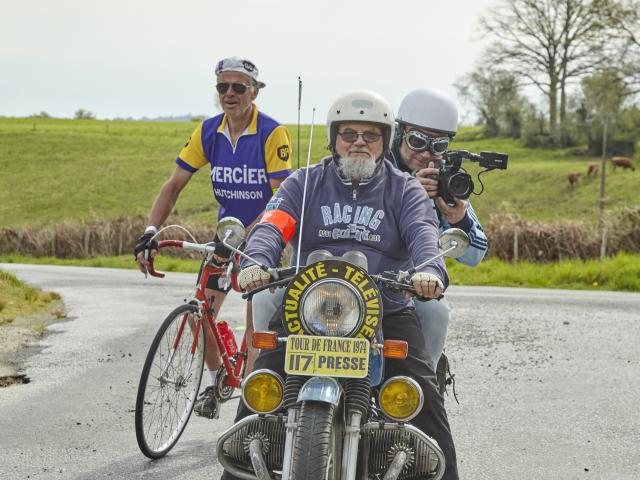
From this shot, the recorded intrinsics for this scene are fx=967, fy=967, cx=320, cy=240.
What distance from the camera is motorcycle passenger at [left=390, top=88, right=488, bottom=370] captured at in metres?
5.13

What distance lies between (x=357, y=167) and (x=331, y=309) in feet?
3.59

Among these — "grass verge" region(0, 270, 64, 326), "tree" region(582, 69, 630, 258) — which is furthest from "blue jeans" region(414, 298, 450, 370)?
"tree" region(582, 69, 630, 258)

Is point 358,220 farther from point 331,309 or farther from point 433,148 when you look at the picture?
point 433,148

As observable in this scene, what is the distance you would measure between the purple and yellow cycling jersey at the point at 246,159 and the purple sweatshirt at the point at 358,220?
157 cm

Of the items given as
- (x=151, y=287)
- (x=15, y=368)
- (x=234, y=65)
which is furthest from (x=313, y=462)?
(x=151, y=287)

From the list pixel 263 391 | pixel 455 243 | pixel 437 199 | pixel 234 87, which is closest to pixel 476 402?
pixel 437 199

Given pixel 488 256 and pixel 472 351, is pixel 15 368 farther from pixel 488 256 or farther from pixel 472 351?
pixel 488 256

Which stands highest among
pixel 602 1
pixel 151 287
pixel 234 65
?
pixel 602 1

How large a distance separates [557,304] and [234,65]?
10.0 meters

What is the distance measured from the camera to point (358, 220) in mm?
4281

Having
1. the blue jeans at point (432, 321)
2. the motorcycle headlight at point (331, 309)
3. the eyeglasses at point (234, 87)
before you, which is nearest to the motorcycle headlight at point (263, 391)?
the motorcycle headlight at point (331, 309)

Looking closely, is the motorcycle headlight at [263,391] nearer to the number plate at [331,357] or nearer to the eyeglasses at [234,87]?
the number plate at [331,357]

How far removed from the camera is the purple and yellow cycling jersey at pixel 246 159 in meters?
6.04

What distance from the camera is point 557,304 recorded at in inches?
585
